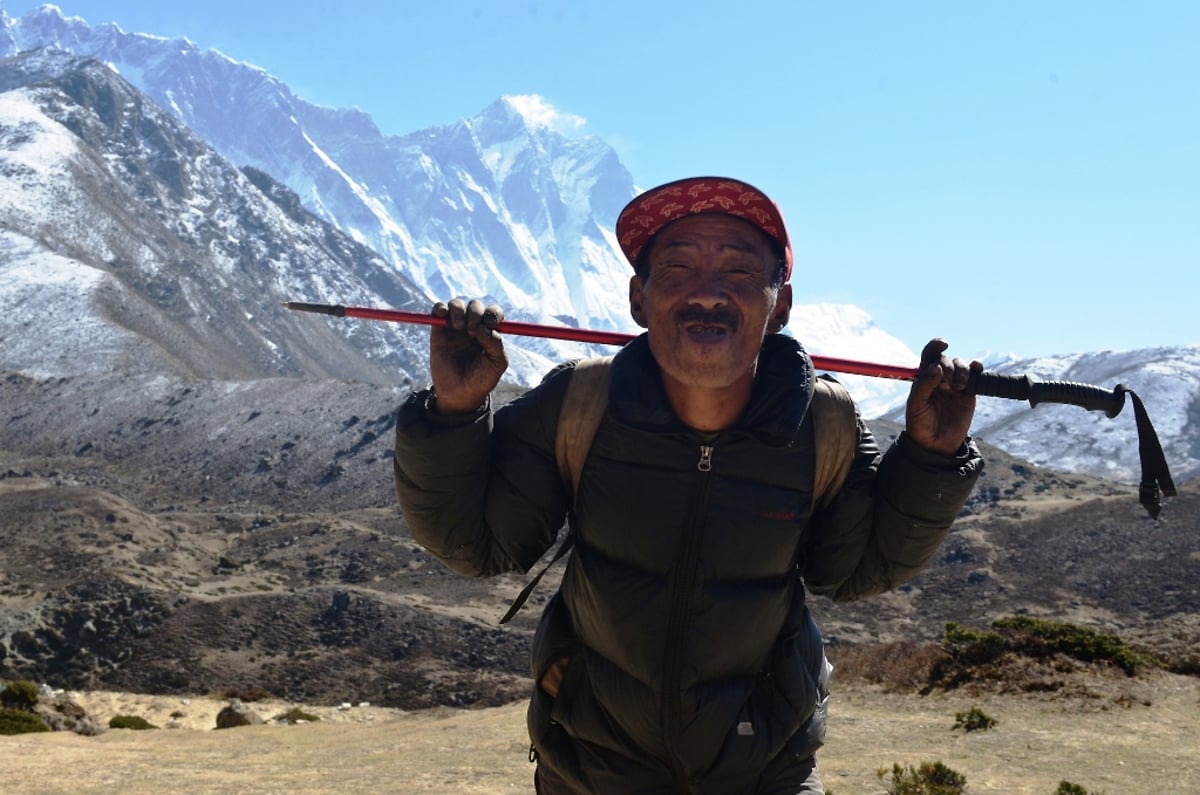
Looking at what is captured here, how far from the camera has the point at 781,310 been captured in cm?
351

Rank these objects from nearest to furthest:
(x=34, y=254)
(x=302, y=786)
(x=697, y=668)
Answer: (x=697, y=668) < (x=302, y=786) < (x=34, y=254)

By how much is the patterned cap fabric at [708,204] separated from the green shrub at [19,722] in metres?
15.7

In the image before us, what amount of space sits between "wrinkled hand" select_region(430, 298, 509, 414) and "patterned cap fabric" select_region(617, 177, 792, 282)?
63cm

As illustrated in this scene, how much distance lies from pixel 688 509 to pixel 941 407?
843 mm

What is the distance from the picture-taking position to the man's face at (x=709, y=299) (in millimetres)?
3057

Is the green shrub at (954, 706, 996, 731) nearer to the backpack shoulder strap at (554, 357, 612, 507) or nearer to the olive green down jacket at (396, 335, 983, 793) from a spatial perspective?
the olive green down jacket at (396, 335, 983, 793)

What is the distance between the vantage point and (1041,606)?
118 feet

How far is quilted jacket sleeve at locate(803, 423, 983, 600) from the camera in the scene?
311 cm

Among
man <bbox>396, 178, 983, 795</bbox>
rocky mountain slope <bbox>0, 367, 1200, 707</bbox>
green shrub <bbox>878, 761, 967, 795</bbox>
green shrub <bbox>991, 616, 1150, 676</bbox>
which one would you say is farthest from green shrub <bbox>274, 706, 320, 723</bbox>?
man <bbox>396, 178, 983, 795</bbox>

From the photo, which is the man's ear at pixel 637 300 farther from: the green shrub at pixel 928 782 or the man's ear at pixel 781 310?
the green shrub at pixel 928 782

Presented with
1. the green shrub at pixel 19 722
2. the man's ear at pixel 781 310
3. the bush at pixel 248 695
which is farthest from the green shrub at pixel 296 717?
the man's ear at pixel 781 310

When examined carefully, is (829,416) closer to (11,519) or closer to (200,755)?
(200,755)

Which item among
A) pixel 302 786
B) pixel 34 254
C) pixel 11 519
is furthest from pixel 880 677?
pixel 34 254

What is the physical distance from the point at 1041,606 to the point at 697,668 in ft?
121
